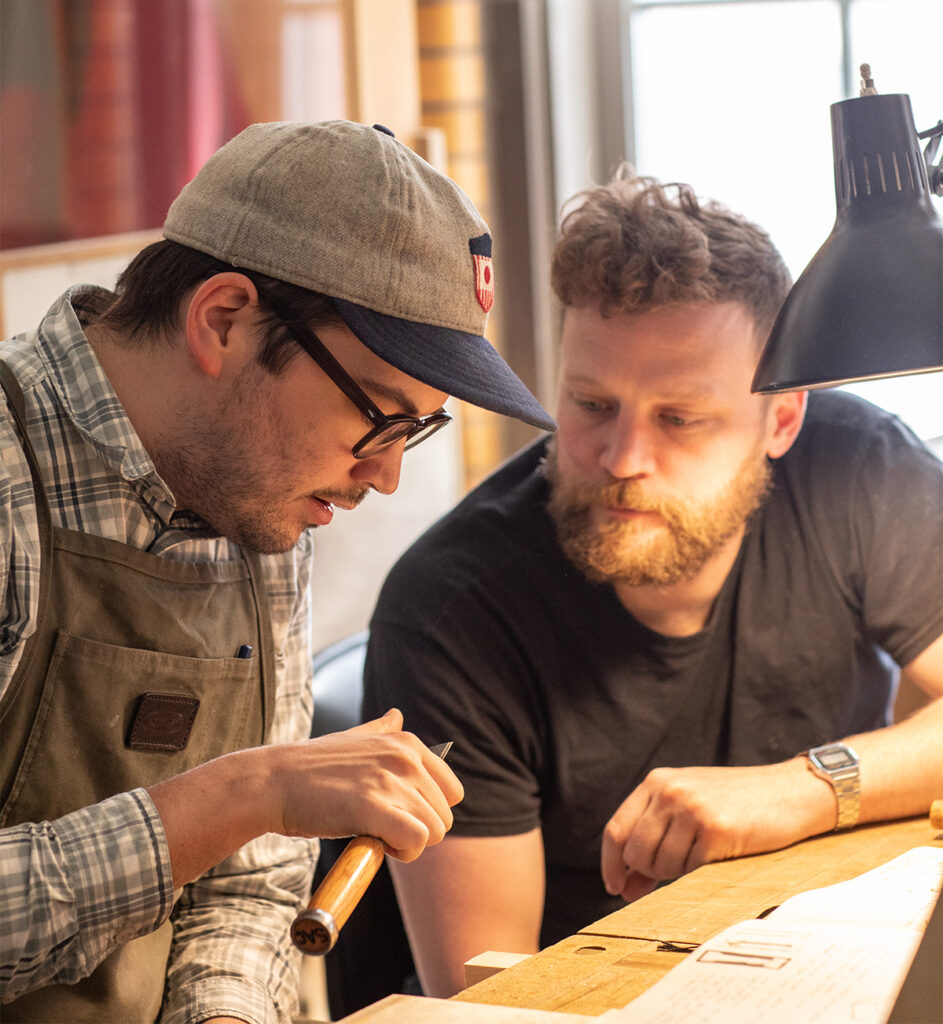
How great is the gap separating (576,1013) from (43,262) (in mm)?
1627

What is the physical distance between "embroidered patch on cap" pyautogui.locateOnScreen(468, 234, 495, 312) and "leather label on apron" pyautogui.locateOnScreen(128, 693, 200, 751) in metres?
0.47

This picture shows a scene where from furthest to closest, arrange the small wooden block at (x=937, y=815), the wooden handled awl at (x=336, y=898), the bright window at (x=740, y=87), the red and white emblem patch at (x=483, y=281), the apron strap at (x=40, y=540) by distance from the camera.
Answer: the bright window at (x=740, y=87) < the small wooden block at (x=937, y=815) < the red and white emblem patch at (x=483, y=281) < the apron strap at (x=40, y=540) < the wooden handled awl at (x=336, y=898)

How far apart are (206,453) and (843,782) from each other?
2.50 ft

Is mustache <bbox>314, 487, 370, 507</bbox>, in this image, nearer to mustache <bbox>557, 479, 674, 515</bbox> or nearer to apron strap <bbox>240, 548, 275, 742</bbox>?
apron strap <bbox>240, 548, 275, 742</bbox>

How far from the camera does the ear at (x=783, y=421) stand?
172 centimetres

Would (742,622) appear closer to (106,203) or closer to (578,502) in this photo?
(578,502)

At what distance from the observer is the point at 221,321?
1.12 m

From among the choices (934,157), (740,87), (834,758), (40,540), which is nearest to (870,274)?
(934,157)

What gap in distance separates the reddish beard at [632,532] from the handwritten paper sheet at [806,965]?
1.91ft

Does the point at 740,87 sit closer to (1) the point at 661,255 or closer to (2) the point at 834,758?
(1) the point at 661,255

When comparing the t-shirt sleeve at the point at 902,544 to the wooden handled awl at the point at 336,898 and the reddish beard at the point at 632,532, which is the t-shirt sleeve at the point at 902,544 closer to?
the reddish beard at the point at 632,532

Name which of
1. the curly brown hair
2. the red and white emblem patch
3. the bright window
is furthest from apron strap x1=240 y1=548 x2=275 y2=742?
the bright window

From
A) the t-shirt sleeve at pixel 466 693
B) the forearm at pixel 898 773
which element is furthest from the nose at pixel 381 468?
the forearm at pixel 898 773

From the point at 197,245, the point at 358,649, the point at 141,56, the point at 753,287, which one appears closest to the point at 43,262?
the point at 141,56
